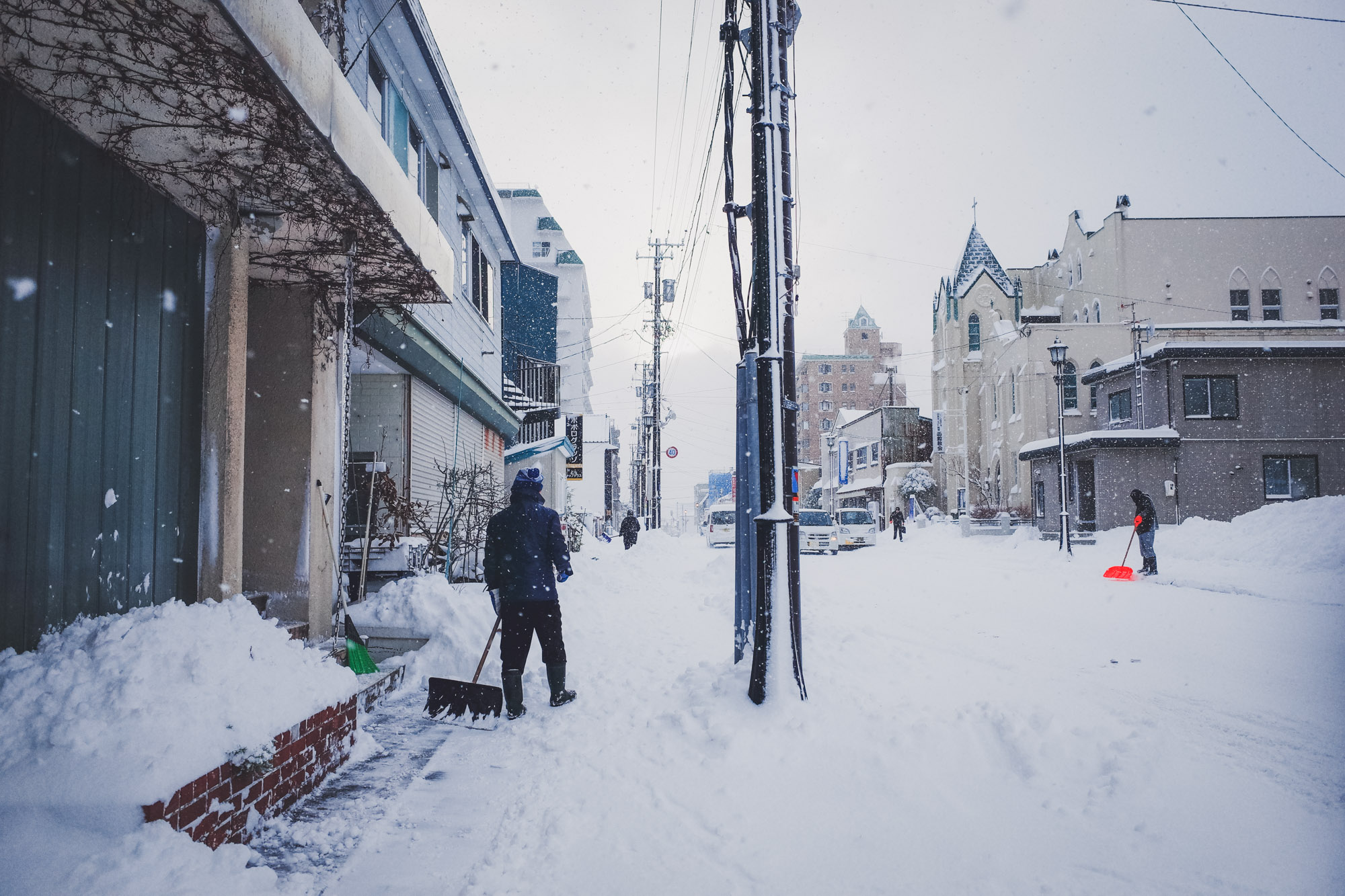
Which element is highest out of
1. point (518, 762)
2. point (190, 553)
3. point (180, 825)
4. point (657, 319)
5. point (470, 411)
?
point (657, 319)

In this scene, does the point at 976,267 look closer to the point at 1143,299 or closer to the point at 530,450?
the point at 1143,299

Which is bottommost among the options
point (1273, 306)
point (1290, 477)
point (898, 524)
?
point (898, 524)

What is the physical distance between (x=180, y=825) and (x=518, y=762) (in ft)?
6.48

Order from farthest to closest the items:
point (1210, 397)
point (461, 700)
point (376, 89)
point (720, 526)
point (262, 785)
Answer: point (720, 526) < point (1210, 397) < point (376, 89) < point (461, 700) < point (262, 785)

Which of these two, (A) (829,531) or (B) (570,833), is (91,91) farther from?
(A) (829,531)

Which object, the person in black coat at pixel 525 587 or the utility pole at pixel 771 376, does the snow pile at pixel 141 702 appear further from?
the utility pole at pixel 771 376

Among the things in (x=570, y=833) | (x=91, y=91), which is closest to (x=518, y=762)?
(x=570, y=833)

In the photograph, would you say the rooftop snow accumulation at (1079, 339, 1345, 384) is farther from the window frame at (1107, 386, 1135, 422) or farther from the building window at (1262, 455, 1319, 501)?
the building window at (1262, 455, 1319, 501)

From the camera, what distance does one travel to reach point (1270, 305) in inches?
1462

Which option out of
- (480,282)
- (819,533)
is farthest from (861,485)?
(480,282)

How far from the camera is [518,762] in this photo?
4.61 meters

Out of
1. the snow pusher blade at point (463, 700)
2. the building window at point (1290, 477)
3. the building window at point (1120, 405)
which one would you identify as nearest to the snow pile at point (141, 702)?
the snow pusher blade at point (463, 700)

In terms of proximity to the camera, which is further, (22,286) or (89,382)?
(89,382)

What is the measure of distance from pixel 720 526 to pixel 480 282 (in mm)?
16281
